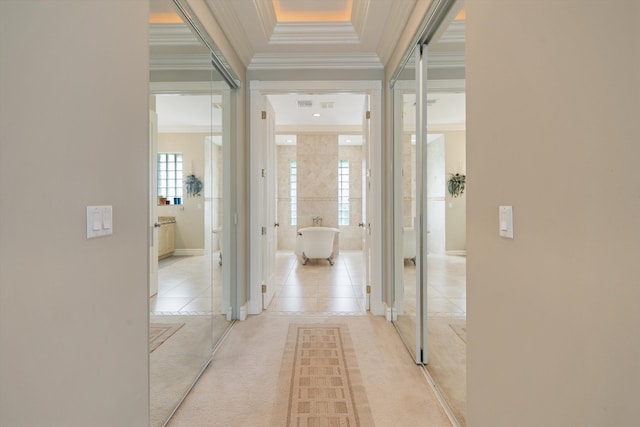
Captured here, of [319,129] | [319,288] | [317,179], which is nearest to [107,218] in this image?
[319,288]

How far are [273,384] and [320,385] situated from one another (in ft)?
1.04

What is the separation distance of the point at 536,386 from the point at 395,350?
1777 mm

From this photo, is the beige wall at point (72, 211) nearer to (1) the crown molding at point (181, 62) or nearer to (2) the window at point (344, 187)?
(1) the crown molding at point (181, 62)

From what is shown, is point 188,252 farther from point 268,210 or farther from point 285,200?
point 285,200

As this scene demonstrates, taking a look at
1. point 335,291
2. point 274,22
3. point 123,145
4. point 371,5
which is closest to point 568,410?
point 123,145

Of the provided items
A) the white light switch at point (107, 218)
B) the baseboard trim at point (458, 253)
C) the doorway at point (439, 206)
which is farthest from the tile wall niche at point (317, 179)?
the white light switch at point (107, 218)

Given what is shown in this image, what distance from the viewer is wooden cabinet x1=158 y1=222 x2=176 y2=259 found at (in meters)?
1.83

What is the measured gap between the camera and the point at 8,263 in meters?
0.83

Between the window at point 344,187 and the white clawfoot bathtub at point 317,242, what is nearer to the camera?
the white clawfoot bathtub at point 317,242

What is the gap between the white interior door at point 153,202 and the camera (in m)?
1.65

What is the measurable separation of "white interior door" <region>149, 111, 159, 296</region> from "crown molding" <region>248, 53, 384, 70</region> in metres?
2.10

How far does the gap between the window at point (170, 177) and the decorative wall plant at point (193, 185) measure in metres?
0.10

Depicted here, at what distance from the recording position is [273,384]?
2172 millimetres

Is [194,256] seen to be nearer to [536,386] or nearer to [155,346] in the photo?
[155,346]
